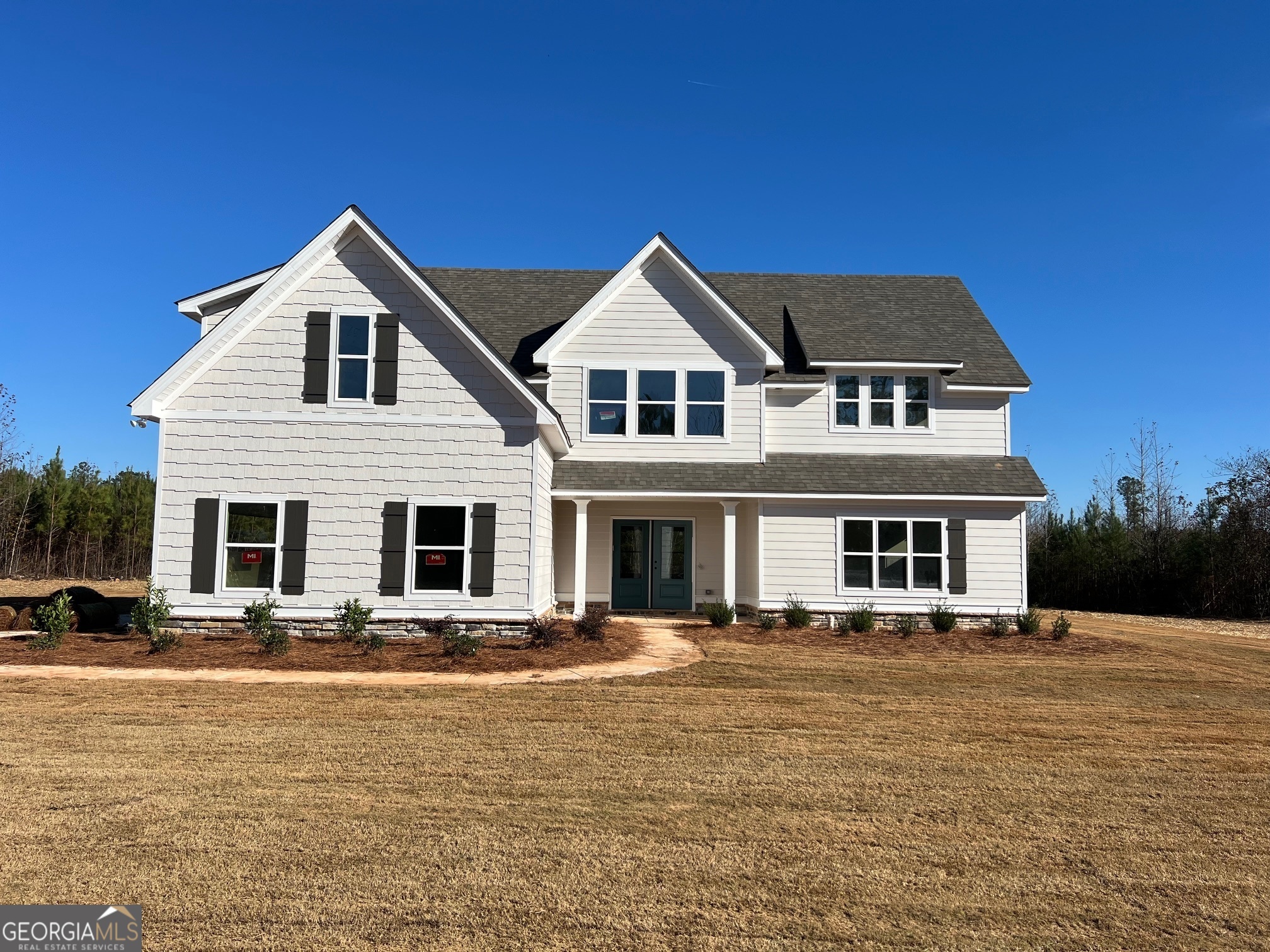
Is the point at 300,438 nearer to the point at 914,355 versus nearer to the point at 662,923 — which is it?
the point at 662,923

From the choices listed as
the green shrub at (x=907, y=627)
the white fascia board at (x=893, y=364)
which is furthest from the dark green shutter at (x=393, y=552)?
the white fascia board at (x=893, y=364)

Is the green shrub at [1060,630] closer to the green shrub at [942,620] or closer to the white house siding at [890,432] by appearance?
the green shrub at [942,620]

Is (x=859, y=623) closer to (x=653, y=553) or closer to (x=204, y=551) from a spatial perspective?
(x=653, y=553)

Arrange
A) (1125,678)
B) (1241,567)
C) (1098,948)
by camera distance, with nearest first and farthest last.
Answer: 1. (1098,948)
2. (1125,678)
3. (1241,567)

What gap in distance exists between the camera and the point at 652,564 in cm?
1870

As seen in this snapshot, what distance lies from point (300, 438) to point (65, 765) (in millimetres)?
7918

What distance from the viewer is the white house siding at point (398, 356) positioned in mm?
14086

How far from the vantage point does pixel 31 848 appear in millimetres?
5027

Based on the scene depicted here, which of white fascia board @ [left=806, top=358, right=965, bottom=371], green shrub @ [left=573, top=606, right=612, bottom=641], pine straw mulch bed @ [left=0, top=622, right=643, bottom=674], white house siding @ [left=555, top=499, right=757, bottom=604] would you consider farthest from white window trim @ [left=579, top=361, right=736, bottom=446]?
pine straw mulch bed @ [left=0, top=622, right=643, bottom=674]

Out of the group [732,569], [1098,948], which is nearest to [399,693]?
[1098,948]

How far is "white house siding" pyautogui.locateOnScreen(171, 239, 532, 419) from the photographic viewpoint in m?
14.1

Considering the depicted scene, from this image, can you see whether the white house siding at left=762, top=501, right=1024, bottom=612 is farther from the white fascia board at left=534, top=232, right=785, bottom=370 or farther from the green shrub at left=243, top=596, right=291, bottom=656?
the green shrub at left=243, top=596, right=291, bottom=656

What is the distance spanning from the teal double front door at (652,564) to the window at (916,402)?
19.5 ft

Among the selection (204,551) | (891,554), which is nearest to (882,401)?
(891,554)
